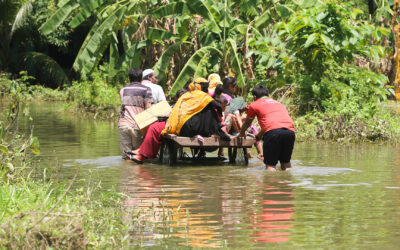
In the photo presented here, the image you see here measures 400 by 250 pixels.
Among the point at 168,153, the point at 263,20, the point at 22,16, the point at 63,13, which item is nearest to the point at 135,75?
the point at 168,153

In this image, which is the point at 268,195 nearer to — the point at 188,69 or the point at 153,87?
the point at 153,87

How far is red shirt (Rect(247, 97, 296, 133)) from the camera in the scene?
10.9 metres

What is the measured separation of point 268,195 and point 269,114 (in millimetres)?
2239

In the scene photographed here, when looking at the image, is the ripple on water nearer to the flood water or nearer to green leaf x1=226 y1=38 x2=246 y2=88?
the flood water

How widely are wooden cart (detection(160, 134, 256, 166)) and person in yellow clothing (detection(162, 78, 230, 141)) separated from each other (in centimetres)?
17

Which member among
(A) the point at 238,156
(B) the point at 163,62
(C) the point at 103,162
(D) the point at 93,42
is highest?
(D) the point at 93,42

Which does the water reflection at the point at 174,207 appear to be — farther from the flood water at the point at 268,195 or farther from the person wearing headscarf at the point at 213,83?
the person wearing headscarf at the point at 213,83

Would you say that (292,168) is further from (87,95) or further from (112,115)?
(87,95)

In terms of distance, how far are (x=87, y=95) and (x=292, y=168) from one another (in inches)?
576

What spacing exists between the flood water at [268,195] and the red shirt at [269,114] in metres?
0.71

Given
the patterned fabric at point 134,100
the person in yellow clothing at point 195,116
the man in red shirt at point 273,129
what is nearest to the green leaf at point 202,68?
the patterned fabric at point 134,100

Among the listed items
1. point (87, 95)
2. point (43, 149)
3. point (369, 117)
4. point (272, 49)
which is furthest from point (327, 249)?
point (87, 95)

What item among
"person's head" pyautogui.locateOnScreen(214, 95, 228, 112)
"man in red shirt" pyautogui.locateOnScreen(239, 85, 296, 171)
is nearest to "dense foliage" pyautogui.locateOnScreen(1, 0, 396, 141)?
"person's head" pyautogui.locateOnScreen(214, 95, 228, 112)

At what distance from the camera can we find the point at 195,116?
1187 centimetres
